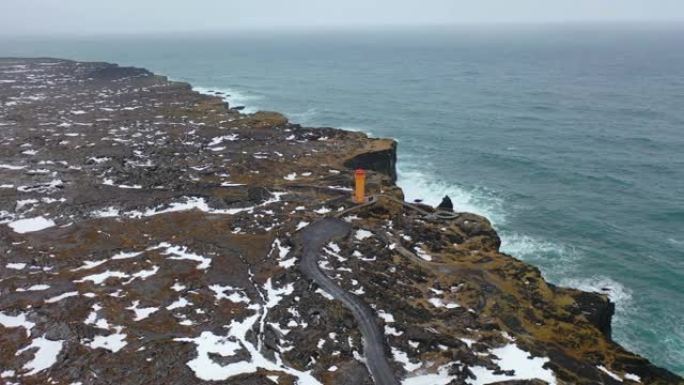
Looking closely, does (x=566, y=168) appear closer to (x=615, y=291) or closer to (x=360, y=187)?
(x=615, y=291)

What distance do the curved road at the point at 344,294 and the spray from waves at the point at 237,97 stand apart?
309 feet

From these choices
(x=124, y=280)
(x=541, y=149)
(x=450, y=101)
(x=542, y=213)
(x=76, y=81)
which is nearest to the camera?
(x=124, y=280)

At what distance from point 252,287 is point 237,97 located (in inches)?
5271

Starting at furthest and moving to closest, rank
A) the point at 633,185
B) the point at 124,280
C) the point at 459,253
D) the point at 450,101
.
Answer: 1. the point at 450,101
2. the point at 633,185
3. the point at 459,253
4. the point at 124,280

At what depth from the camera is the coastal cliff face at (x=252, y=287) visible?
139 ft

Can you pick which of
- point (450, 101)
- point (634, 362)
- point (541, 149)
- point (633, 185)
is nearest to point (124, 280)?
point (634, 362)

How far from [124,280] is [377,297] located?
2599 cm

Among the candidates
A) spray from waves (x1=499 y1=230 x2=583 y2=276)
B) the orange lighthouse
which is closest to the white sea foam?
spray from waves (x1=499 y1=230 x2=583 y2=276)

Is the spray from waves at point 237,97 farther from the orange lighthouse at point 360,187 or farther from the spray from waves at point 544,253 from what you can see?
the spray from waves at point 544,253

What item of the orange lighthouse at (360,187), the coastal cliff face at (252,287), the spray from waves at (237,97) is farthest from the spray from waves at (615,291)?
the spray from waves at (237,97)

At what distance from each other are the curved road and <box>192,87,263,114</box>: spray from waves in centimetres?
9406

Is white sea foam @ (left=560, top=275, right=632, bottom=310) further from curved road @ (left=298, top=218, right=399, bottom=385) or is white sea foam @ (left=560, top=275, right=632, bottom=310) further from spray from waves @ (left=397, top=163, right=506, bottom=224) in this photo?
curved road @ (left=298, top=218, right=399, bottom=385)

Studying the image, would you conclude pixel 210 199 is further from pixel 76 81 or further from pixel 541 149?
pixel 76 81

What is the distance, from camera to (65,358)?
42562mm
